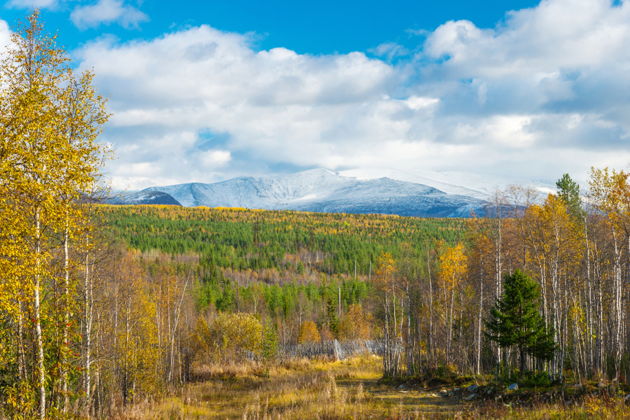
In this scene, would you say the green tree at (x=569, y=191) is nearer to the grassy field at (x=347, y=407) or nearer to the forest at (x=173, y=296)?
the forest at (x=173, y=296)

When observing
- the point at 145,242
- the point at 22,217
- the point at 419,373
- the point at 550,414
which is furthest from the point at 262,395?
the point at 145,242

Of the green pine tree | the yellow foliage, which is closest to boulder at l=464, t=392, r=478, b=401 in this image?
the green pine tree

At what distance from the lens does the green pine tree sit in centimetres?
3123

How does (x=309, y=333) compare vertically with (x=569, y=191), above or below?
below

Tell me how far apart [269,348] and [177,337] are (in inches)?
716

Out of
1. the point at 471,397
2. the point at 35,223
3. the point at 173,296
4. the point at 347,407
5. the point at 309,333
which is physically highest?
the point at 35,223

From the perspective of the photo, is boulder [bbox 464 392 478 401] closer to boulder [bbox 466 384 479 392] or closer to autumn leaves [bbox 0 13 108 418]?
boulder [bbox 466 384 479 392]

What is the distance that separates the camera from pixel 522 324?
103ft

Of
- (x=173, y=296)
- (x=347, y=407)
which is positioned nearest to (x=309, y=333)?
(x=173, y=296)

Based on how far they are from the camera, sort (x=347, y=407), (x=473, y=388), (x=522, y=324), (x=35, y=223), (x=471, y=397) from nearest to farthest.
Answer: (x=35, y=223)
(x=347, y=407)
(x=471, y=397)
(x=473, y=388)
(x=522, y=324)

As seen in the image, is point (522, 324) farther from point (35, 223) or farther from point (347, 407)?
point (35, 223)

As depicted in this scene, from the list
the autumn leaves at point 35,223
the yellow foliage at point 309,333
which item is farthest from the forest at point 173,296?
the yellow foliage at point 309,333

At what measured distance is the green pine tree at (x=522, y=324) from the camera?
31234 millimetres

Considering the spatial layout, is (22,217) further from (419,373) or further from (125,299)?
(419,373)
